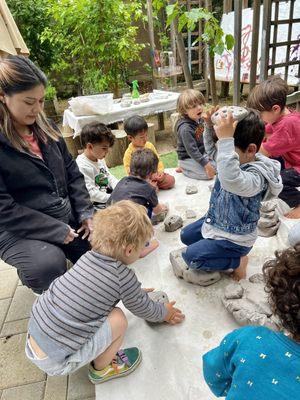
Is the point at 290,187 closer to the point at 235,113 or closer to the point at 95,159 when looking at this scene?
the point at 235,113

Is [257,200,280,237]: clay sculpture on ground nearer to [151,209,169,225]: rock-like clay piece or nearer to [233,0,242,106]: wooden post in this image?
[151,209,169,225]: rock-like clay piece

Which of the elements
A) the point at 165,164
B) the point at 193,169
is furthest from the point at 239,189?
the point at 165,164

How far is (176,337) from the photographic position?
1526mm

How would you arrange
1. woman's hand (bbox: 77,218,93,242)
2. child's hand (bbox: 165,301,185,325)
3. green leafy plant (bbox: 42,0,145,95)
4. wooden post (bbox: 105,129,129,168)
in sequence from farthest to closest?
green leafy plant (bbox: 42,0,145,95), wooden post (bbox: 105,129,129,168), woman's hand (bbox: 77,218,93,242), child's hand (bbox: 165,301,185,325)

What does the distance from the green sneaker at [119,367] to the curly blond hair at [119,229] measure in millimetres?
535

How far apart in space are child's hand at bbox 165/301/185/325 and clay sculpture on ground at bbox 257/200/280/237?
94cm

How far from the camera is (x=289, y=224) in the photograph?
2.19 metres

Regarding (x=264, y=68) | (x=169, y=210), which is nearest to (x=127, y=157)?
(x=169, y=210)

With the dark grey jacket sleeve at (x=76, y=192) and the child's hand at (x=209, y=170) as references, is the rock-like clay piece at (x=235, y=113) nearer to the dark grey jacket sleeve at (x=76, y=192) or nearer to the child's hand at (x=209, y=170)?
the dark grey jacket sleeve at (x=76, y=192)

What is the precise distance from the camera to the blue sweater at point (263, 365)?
68 cm

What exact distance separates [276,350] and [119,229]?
728 millimetres

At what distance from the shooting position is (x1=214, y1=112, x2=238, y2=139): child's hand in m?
1.35

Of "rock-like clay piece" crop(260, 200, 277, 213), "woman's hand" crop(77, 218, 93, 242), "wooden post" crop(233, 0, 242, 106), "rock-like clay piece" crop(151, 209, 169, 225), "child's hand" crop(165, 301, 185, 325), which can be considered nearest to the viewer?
"child's hand" crop(165, 301, 185, 325)

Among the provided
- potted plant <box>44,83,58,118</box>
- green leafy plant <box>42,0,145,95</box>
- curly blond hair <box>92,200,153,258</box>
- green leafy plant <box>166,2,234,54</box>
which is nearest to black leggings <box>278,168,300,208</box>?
curly blond hair <box>92,200,153,258</box>
